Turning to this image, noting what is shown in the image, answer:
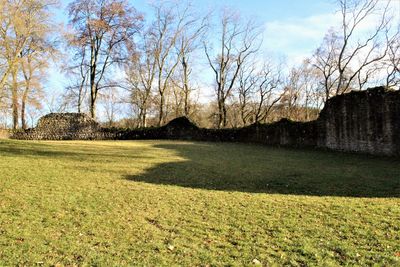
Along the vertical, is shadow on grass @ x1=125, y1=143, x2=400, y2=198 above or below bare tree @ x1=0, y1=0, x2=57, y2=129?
below

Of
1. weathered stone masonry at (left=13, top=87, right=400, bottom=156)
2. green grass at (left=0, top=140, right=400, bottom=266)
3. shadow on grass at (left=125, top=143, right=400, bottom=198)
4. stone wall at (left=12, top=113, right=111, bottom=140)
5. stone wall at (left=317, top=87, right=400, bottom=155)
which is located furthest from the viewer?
stone wall at (left=12, top=113, right=111, bottom=140)

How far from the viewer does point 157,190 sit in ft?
30.4

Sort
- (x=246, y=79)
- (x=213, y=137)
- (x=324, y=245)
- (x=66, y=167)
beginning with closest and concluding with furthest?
(x=324, y=245)
(x=66, y=167)
(x=213, y=137)
(x=246, y=79)

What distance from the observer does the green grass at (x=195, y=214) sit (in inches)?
199

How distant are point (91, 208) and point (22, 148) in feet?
35.1

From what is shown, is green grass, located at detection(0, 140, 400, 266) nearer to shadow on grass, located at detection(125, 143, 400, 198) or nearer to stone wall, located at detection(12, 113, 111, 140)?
shadow on grass, located at detection(125, 143, 400, 198)

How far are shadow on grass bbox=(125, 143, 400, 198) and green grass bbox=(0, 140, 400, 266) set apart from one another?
3cm

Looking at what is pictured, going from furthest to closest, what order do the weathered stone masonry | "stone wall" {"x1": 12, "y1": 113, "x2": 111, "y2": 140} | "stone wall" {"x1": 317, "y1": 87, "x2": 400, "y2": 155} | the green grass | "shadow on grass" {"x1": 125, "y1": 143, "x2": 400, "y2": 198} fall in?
"stone wall" {"x1": 12, "y1": 113, "x2": 111, "y2": 140}, the weathered stone masonry, "stone wall" {"x1": 317, "y1": 87, "x2": 400, "y2": 155}, "shadow on grass" {"x1": 125, "y1": 143, "x2": 400, "y2": 198}, the green grass

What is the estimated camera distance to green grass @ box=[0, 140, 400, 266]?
5.05 m

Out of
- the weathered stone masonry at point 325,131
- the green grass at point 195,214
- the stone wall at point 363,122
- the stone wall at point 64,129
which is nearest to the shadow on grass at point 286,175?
the green grass at point 195,214

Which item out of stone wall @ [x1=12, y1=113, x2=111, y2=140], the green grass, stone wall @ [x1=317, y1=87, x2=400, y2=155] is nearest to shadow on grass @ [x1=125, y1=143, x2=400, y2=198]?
the green grass

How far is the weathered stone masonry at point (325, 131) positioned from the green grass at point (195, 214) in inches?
139

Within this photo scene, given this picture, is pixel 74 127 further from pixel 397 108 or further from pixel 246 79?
pixel 397 108

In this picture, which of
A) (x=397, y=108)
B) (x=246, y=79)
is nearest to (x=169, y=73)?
(x=246, y=79)
